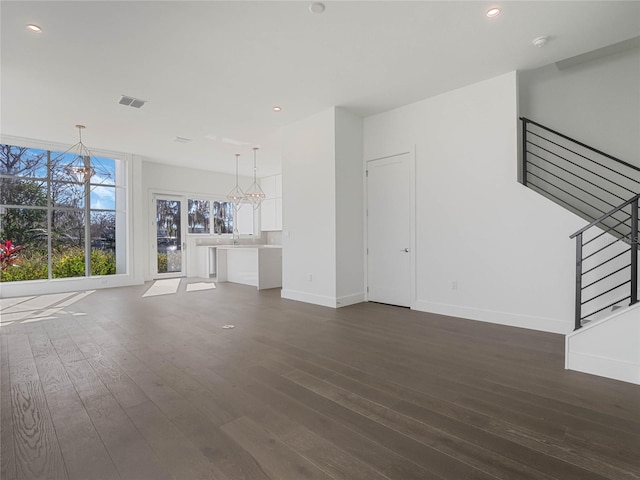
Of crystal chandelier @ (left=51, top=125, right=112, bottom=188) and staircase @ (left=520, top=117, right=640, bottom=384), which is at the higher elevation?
crystal chandelier @ (left=51, top=125, right=112, bottom=188)

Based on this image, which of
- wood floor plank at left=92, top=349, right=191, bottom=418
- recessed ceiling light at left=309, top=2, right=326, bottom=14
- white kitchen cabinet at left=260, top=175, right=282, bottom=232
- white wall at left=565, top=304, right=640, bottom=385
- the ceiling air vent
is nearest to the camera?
wood floor plank at left=92, top=349, right=191, bottom=418

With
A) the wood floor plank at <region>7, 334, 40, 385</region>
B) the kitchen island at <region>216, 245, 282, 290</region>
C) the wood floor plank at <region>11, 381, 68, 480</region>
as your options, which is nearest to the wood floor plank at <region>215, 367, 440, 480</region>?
the wood floor plank at <region>11, 381, 68, 480</region>

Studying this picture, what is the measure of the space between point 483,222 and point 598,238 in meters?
1.17

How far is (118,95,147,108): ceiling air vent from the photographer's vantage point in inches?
183

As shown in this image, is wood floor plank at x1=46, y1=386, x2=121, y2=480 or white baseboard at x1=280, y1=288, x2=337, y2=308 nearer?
wood floor plank at x1=46, y1=386, x2=121, y2=480

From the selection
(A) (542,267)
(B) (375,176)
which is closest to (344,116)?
(B) (375,176)

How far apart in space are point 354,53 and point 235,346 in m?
3.45

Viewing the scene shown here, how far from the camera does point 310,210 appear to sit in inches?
213

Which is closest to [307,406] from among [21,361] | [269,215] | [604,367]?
[604,367]

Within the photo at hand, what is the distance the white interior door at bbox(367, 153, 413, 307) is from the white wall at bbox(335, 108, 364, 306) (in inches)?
6.6

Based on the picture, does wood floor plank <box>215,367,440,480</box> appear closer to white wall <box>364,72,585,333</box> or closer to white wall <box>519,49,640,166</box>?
white wall <box>364,72,585,333</box>

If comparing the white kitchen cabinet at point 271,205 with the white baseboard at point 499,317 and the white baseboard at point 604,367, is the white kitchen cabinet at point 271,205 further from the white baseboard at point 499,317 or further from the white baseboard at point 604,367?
the white baseboard at point 604,367

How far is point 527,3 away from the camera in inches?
109

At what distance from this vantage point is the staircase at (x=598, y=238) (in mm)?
2490
